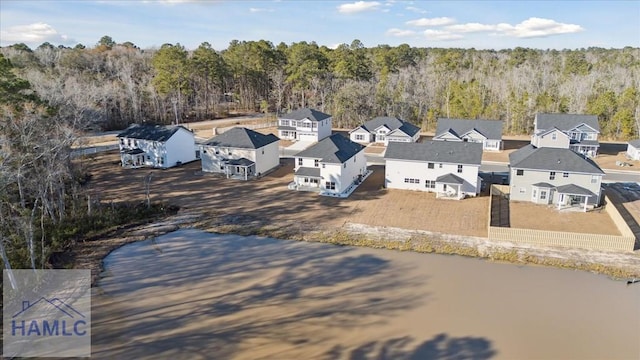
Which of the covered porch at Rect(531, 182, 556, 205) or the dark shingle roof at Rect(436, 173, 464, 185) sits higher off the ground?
the dark shingle roof at Rect(436, 173, 464, 185)

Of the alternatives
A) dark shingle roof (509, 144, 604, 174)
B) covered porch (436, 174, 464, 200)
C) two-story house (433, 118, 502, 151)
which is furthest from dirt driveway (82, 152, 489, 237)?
two-story house (433, 118, 502, 151)

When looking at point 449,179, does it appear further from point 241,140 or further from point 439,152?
point 241,140

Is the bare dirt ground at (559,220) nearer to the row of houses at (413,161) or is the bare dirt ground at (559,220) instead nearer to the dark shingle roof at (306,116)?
the row of houses at (413,161)

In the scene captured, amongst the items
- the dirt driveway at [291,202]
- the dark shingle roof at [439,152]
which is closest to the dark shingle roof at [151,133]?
the dirt driveway at [291,202]

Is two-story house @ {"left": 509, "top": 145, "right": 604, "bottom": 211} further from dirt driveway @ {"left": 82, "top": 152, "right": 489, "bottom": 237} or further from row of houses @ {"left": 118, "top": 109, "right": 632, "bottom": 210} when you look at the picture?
dirt driveway @ {"left": 82, "top": 152, "right": 489, "bottom": 237}

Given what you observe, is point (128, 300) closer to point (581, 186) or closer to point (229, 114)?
point (581, 186)

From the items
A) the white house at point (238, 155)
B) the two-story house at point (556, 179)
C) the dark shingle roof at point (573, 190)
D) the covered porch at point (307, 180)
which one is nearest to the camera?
the dark shingle roof at point (573, 190)
